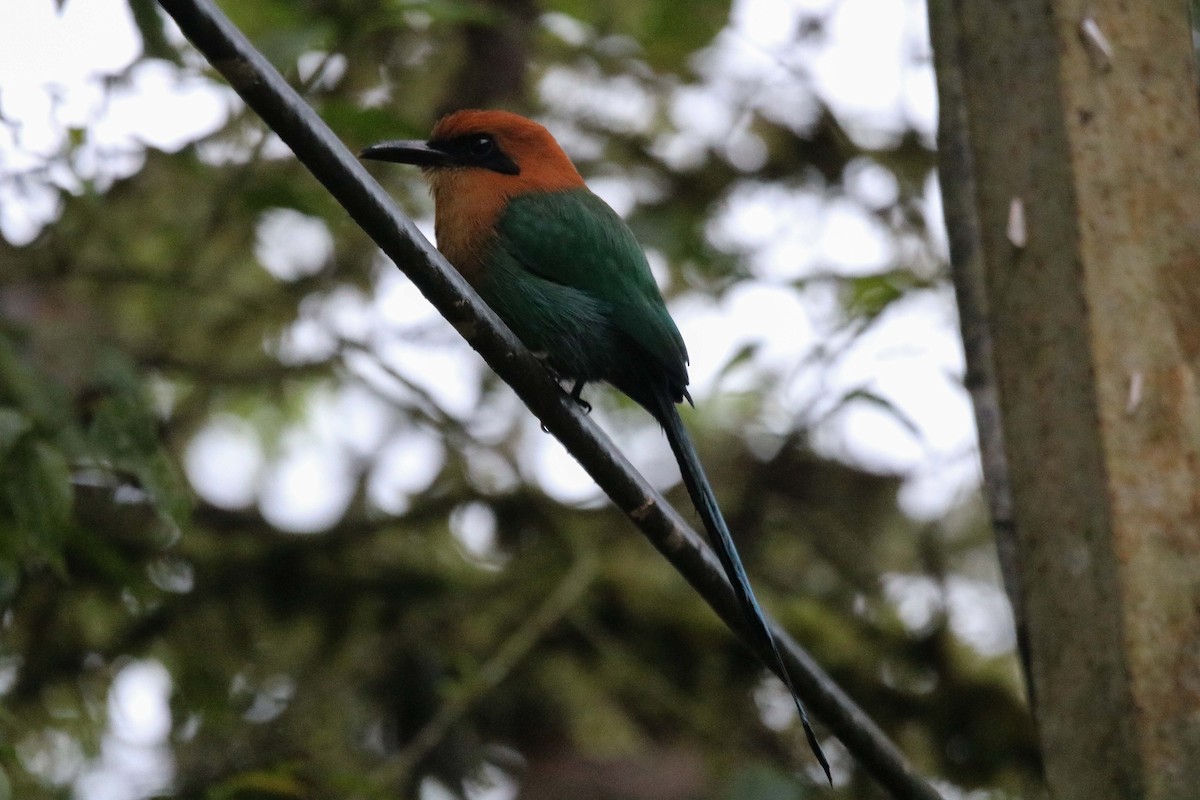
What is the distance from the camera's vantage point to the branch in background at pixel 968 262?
2.49 meters

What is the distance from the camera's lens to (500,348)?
1.77 m

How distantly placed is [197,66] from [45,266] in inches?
27.7

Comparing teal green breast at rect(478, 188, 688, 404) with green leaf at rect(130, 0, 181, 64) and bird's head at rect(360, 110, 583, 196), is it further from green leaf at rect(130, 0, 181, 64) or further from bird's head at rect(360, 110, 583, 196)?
green leaf at rect(130, 0, 181, 64)

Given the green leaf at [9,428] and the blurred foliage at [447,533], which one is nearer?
the green leaf at [9,428]

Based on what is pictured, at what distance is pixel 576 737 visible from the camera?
13.4 ft

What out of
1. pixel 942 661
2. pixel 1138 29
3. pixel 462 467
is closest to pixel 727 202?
pixel 462 467

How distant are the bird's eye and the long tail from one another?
772mm

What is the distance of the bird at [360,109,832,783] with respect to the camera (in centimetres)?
265

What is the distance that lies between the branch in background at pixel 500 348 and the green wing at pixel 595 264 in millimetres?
715

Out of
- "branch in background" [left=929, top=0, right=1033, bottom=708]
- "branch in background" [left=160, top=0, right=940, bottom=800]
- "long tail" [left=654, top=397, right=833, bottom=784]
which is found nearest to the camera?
"branch in background" [left=160, top=0, right=940, bottom=800]

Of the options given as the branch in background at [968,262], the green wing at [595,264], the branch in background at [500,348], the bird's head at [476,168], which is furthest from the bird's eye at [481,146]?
the branch in background at [500,348]

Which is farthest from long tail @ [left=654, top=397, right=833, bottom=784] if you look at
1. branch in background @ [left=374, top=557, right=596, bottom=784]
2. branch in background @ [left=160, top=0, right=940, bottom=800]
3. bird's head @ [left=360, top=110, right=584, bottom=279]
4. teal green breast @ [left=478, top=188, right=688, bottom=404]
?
branch in background @ [left=374, top=557, right=596, bottom=784]

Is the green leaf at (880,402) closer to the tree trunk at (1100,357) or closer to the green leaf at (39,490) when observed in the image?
the tree trunk at (1100,357)

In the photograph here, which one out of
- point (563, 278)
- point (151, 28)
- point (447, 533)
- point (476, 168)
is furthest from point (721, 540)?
point (447, 533)
